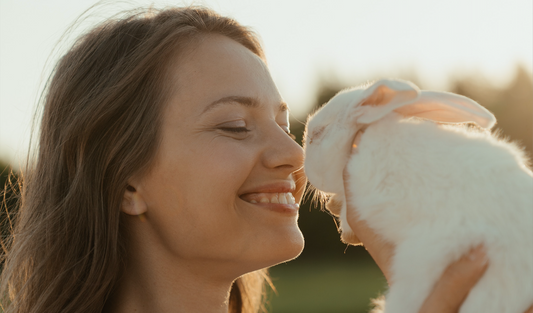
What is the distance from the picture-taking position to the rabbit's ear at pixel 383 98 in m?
2.04

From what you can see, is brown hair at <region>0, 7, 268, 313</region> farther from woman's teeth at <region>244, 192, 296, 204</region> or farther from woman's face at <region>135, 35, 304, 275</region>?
woman's teeth at <region>244, 192, 296, 204</region>

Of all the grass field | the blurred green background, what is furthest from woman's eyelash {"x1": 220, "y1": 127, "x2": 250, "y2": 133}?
the grass field

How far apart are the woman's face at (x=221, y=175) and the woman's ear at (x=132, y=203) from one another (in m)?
0.03

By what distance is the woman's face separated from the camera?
2.53 metres

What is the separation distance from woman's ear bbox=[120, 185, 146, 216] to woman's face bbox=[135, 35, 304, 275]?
1.2 inches

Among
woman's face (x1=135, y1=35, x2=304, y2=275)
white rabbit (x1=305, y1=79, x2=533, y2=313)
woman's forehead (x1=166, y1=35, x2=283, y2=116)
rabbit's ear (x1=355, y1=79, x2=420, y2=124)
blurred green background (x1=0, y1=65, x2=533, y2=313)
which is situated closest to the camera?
white rabbit (x1=305, y1=79, x2=533, y2=313)

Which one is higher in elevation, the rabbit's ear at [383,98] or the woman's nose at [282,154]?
the rabbit's ear at [383,98]

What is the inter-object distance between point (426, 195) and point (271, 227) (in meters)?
0.96

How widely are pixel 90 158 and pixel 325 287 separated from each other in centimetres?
1407

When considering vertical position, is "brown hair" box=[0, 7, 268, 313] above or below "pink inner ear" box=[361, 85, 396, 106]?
below

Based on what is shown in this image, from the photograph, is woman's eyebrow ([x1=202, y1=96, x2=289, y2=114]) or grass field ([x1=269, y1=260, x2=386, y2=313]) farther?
grass field ([x1=269, y1=260, x2=386, y2=313])

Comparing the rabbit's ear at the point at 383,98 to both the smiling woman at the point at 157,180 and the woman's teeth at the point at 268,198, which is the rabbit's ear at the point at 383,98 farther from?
the woman's teeth at the point at 268,198

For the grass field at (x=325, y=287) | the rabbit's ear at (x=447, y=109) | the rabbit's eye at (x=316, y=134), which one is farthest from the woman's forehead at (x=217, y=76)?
the grass field at (x=325, y=287)

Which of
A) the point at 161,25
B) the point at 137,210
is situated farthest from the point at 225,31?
the point at 137,210
